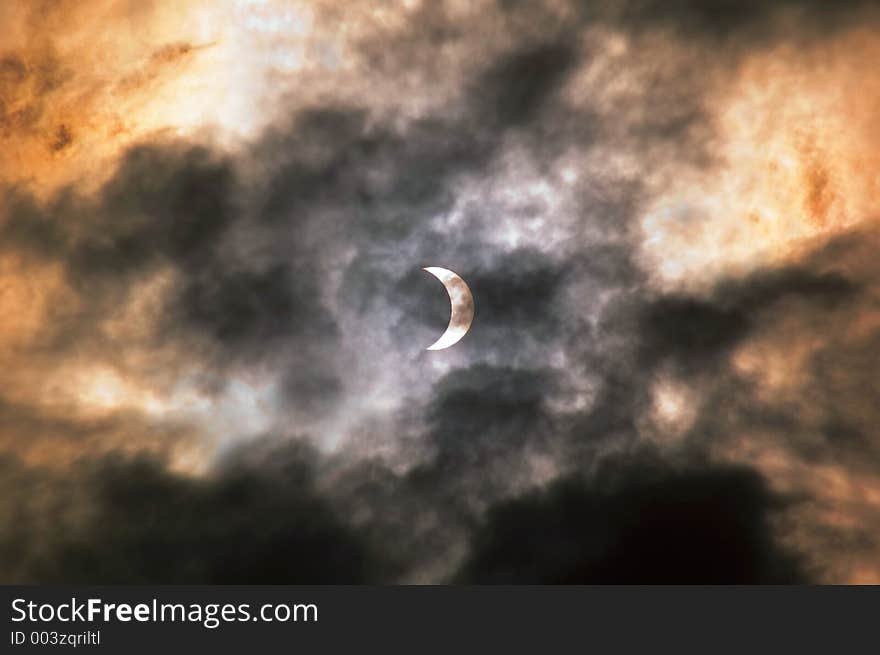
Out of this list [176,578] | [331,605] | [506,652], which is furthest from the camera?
Result: [331,605]

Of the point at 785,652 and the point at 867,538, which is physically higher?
the point at 867,538

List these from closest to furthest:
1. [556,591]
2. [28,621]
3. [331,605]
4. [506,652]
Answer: [28,621] < [506,652] < [331,605] < [556,591]

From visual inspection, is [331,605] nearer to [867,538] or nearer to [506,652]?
[506,652]

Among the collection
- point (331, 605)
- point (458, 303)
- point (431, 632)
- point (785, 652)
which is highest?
point (458, 303)

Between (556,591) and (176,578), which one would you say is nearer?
(176,578)

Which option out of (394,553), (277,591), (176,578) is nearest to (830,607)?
(394,553)

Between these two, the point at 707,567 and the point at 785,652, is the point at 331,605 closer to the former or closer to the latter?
the point at 707,567
